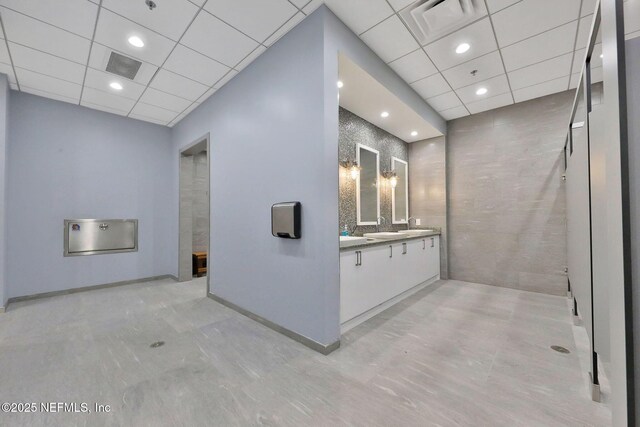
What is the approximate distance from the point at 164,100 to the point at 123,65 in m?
0.94

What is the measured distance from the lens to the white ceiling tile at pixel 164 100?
3.85 meters

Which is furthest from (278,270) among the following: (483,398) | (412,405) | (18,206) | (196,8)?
(18,206)

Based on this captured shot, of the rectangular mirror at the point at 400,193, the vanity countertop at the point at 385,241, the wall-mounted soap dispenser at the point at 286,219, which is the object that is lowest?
the vanity countertop at the point at 385,241

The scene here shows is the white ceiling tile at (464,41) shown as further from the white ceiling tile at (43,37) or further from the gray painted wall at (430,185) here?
the white ceiling tile at (43,37)

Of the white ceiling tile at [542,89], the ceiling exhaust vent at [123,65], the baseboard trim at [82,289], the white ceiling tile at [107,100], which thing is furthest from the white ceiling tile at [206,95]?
the white ceiling tile at [542,89]

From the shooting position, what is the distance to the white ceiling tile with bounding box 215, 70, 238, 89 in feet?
11.0

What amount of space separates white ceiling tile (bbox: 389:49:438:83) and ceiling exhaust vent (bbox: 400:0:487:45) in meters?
0.35

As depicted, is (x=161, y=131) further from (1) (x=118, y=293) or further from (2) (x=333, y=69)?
(2) (x=333, y=69)

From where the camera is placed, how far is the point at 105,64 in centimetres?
312

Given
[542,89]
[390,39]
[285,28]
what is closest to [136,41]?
[285,28]

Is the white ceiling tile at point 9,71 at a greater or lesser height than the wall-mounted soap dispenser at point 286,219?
greater

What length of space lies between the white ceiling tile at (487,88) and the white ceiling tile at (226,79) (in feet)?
10.4

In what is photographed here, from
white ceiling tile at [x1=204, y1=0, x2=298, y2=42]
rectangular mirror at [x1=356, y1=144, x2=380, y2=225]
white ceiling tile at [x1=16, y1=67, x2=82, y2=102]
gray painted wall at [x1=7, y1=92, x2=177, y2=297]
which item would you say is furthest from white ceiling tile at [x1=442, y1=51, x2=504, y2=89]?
white ceiling tile at [x1=16, y1=67, x2=82, y2=102]

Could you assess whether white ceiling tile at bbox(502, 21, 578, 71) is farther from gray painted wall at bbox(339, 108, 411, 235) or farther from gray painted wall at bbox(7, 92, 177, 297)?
gray painted wall at bbox(7, 92, 177, 297)
